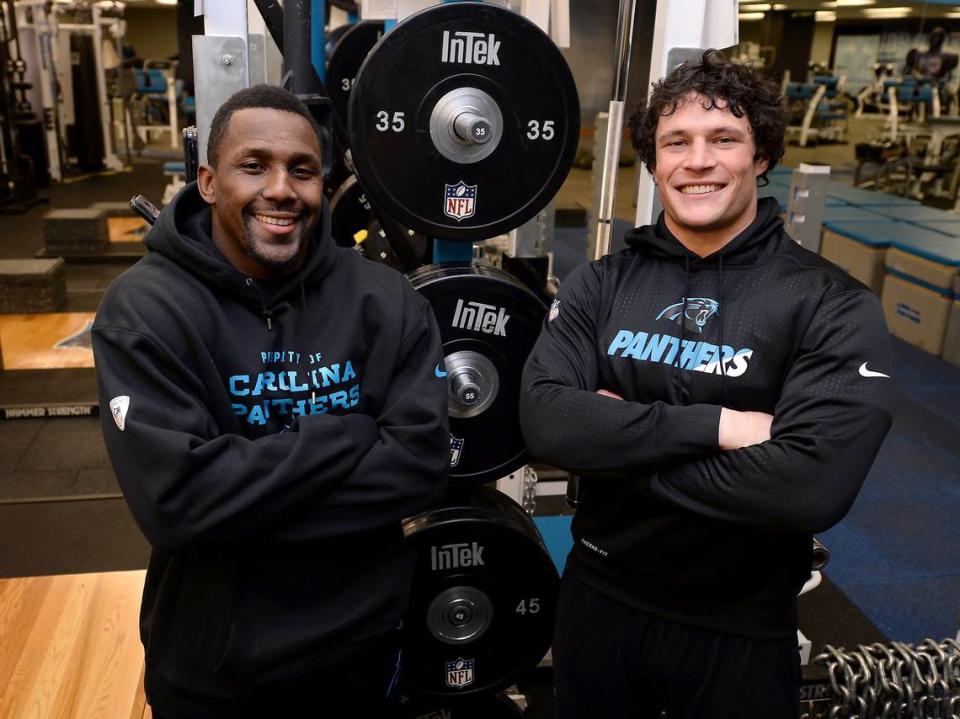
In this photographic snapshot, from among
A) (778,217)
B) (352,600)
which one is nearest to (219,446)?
(352,600)

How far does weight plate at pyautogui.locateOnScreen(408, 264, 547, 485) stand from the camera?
5.74 feet

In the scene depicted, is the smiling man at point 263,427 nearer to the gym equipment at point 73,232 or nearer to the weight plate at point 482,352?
the weight plate at point 482,352

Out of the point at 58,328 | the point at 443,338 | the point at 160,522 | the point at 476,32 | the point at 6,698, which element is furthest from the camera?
the point at 58,328

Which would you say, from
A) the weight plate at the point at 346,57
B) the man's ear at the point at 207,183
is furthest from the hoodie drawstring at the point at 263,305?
the weight plate at the point at 346,57

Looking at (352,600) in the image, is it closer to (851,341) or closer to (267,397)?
(267,397)

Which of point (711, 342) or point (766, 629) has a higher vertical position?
point (711, 342)

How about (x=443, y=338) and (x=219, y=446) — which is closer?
(x=219, y=446)

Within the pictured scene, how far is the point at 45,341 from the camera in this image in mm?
4988

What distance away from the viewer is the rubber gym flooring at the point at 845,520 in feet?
9.04

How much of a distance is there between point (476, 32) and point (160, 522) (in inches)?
40.9

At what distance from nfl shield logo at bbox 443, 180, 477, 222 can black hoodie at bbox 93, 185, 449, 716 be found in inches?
14.9

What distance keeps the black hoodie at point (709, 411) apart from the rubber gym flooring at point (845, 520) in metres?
1.15

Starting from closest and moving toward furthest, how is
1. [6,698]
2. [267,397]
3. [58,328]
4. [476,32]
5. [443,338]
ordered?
[267,397], [476,32], [443,338], [6,698], [58,328]

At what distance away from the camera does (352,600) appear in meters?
1.33
